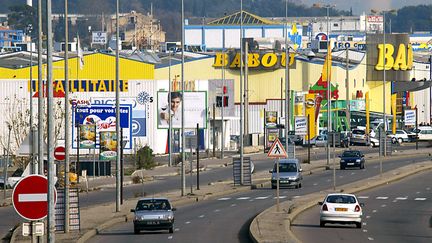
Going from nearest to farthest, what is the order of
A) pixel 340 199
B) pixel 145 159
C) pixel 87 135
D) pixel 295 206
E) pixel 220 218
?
1. pixel 340 199
2. pixel 220 218
3. pixel 295 206
4. pixel 87 135
5. pixel 145 159

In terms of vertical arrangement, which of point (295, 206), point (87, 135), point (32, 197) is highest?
point (32, 197)

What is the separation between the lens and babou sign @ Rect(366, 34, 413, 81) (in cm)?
14875

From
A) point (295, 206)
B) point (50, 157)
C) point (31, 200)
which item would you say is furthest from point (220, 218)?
point (31, 200)

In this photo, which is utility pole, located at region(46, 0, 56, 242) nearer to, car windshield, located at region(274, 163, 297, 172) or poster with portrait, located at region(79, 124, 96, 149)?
car windshield, located at region(274, 163, 297, 172)

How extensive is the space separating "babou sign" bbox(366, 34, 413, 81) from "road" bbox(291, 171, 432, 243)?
8093cm

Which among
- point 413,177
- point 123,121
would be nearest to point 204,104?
point 123,121

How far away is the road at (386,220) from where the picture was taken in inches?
1548

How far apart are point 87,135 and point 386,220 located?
1116 inches

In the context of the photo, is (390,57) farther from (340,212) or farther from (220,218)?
(340,212)

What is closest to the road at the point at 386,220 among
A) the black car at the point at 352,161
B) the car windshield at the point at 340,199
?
the car windshield at the point at 340,199

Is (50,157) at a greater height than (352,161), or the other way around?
(50,157)

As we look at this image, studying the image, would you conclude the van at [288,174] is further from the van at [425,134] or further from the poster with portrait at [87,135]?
the van at [425,134]

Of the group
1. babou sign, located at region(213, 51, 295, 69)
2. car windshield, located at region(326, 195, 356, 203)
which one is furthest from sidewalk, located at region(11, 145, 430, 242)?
babou sign, located at region(213, 51, 295, 69)

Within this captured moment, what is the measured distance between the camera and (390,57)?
15050cm
